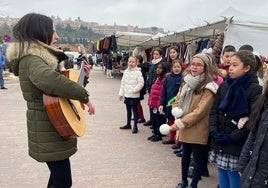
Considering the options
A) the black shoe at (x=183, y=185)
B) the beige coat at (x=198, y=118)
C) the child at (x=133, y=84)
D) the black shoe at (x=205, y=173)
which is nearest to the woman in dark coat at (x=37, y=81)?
the beige coat at (x=198, y=118)

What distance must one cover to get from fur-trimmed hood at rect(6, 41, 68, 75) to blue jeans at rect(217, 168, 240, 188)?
1.99 m

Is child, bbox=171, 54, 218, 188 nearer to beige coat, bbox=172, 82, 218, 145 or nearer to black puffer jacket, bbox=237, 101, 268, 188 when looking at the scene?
beige coat, bbox=172, 82, 218, 145

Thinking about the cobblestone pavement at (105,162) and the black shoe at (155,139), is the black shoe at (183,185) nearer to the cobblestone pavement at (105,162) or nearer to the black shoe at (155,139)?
the cobblestone pavement at (105,162)

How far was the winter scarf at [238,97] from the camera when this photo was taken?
300 cm

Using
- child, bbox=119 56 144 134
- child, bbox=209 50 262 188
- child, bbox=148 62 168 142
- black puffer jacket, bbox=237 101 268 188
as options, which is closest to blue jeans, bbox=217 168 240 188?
child, bbox=209 50 262 188

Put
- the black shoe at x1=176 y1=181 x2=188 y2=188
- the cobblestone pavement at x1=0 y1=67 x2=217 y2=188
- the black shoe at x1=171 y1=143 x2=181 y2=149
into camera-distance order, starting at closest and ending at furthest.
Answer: the black shoe at x1=176 y1=181 x2=188 y2=188
the cobblestone pavement at x1=0 y1=67 x2=217 y2=188
the black shoe at x1=171 y1=143 x2=181 y2=149

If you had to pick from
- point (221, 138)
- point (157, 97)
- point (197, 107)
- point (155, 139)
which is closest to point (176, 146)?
point (155, 139)

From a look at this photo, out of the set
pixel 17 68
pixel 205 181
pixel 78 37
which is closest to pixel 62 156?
pixel 17 68

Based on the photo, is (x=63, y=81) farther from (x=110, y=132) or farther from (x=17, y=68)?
(x=110, y=132)

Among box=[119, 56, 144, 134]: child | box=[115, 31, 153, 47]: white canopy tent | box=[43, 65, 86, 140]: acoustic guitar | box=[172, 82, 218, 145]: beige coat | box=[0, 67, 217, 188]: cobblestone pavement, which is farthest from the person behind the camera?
box=[115, 31, 153, 47]: white canopy tent

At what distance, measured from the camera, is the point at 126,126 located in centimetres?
719

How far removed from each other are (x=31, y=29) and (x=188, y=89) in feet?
6.49

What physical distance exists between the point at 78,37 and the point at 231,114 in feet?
299

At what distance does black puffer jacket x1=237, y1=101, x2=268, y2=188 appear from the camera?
2.28 meters
